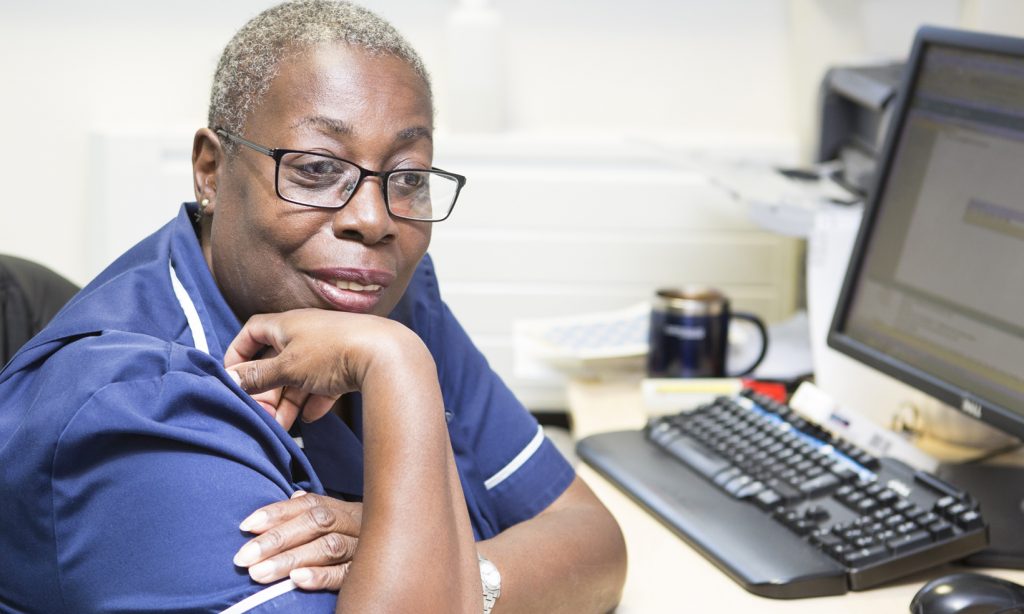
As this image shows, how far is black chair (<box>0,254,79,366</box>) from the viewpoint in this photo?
1332 millimetres

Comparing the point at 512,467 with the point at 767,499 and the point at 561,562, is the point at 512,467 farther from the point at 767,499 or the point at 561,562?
the point at 767,499

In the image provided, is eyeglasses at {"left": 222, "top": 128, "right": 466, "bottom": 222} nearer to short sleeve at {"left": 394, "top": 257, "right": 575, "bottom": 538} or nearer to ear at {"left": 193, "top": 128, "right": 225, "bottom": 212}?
ear at {"left": 193, "top": 128, "right": 225, "bottom": 212}

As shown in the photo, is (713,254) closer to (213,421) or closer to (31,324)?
(31,324)

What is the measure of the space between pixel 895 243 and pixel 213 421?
0.89 metres

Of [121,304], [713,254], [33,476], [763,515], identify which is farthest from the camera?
[713,254]

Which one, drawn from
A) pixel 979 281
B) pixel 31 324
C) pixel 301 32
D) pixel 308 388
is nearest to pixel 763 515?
pixel 979 281

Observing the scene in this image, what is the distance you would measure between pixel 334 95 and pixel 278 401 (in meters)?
0.26

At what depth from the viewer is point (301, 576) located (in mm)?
806

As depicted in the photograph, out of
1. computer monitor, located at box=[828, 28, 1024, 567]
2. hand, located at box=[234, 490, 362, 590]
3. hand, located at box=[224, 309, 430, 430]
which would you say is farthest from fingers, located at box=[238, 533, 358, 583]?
computer monitor, located at box=[828, 28, 1024, 567]

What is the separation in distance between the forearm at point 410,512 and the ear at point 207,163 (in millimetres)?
249

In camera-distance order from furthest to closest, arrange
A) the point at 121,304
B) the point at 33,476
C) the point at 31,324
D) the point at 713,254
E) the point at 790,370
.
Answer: the point at 713,254
the point at 790,370
the point at 31,324
the point at 121,304
the point at 33,476

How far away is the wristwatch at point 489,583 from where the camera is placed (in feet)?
3.10

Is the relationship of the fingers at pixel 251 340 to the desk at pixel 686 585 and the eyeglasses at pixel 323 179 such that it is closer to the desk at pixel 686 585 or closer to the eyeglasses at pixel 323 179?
the eyeglasses at pixel 323 179

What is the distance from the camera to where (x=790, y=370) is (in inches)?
68.0
